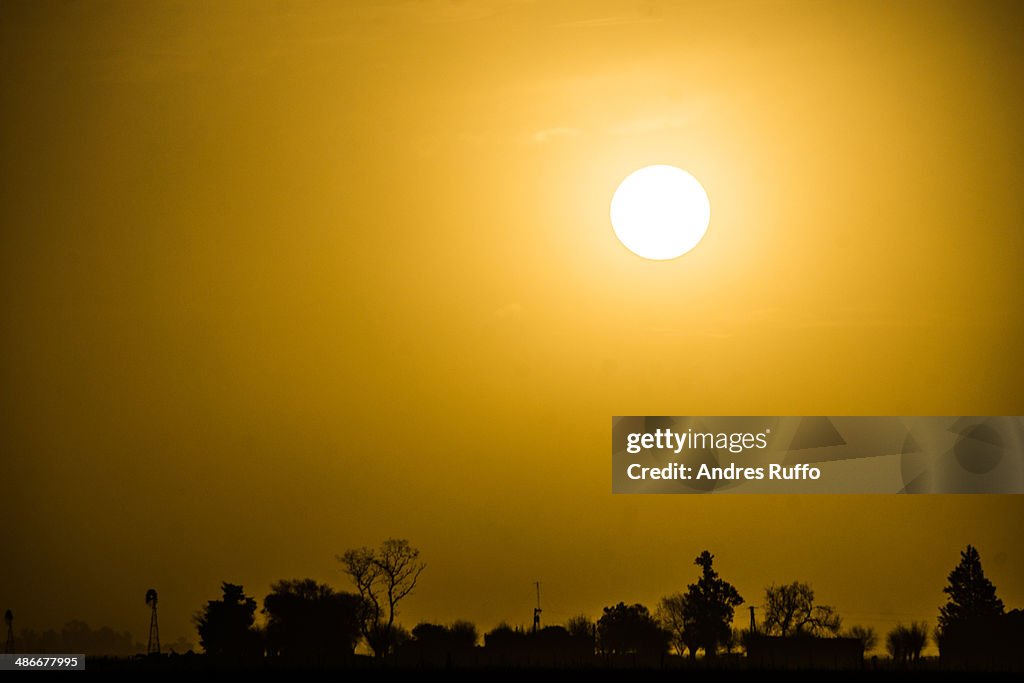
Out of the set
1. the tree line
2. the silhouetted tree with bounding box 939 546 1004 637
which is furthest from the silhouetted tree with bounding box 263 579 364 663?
the silhouetted tree with bounding box 939 546 1004 637

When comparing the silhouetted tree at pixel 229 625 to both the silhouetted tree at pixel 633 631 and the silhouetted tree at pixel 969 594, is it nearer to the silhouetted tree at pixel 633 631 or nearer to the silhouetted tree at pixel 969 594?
the silhouetted tree at pixel 633 631

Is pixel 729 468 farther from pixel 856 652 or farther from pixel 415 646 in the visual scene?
pixel 415 646

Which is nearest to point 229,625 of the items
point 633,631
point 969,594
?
point 633,631

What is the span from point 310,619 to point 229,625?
170 inches

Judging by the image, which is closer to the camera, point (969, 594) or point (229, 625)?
point (229, 625)

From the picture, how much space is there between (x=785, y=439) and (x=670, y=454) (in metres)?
6.62

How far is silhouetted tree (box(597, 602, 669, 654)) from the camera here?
249ft

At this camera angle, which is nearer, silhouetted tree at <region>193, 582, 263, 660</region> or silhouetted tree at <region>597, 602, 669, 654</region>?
silhouetted tree at <region>193, 582, 263, 660</region>

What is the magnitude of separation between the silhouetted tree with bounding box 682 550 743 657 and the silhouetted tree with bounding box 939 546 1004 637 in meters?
13.1

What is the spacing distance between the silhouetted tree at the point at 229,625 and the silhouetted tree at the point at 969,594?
41.2 m

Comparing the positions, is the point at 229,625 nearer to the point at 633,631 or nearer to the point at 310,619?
the point at 310,619

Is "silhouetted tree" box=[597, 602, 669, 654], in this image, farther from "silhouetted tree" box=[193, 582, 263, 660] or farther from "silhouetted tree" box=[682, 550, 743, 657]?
"silhouetted tree" box=[193, 582, 263, 660]

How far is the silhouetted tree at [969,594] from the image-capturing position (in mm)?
80062

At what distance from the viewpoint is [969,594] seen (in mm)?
81312
